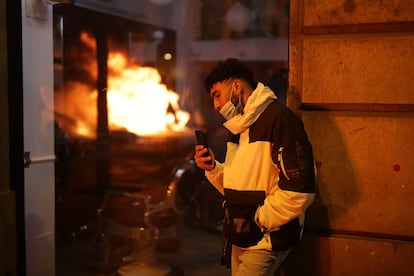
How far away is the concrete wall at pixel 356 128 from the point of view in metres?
3.32

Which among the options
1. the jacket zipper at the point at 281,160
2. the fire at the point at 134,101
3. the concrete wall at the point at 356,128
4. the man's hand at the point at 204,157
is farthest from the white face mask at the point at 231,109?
the fire at the point at 134,101

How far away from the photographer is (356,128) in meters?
3.42

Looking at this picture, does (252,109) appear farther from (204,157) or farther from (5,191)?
(5,191)

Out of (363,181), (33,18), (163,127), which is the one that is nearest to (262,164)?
(363,181)

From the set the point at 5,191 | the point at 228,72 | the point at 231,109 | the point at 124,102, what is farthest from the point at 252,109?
the point at 124,102

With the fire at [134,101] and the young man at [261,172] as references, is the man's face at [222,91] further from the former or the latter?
the fire at [134,101]

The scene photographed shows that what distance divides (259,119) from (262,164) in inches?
10.8

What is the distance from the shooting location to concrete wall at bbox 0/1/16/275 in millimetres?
4109

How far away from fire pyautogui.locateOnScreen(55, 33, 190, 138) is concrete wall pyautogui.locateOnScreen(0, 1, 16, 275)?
3.29 m

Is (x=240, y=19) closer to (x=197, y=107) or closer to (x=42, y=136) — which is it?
(x=197, y=107)

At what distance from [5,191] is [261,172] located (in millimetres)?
2436

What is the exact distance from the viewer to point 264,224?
288cm

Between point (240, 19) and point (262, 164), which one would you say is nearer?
point (262, 164)

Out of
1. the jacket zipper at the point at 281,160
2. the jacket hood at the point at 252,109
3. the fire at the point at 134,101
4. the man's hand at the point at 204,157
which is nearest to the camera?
the jacket zipper at the point at 281,160
